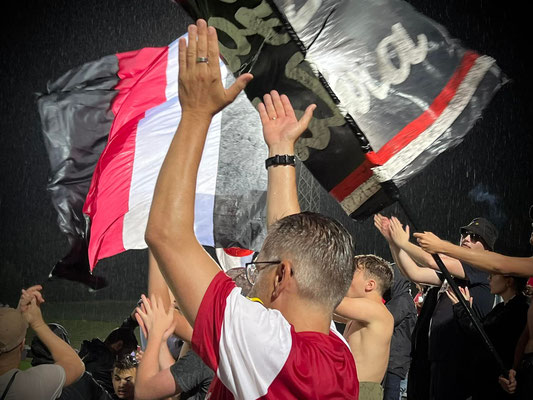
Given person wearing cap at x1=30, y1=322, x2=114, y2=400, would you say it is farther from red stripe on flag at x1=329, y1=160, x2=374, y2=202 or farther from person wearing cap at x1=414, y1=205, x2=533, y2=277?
person wearing cap at x1=414, y1=205, x2=533, y2=277

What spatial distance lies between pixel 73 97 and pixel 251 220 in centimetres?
239

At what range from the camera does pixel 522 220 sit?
46.8ft

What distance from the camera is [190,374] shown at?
311 centimetres

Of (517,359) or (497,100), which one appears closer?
(517,359)

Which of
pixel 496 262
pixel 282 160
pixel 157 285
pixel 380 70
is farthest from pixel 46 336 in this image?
pixel 496 262

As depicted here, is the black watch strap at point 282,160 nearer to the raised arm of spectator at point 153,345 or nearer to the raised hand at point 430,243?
the raised arm of spectator at point 153,345

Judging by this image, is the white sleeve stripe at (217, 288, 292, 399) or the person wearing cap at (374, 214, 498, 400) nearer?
the white sleeve stripe at (217, 288, 292, 399)

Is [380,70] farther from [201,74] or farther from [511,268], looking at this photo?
[201,74]

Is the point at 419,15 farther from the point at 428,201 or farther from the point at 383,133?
the point at 428,201

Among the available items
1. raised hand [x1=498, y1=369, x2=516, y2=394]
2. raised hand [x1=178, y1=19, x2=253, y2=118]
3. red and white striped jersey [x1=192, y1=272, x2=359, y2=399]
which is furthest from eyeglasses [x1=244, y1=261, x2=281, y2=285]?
raised hand [x1=498, y1=369, x2=516, y2=394]

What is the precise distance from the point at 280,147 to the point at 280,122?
14cm

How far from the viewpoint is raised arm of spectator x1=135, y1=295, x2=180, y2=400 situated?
2650mm

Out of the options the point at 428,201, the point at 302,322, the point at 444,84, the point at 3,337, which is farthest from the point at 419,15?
the point at 428,201

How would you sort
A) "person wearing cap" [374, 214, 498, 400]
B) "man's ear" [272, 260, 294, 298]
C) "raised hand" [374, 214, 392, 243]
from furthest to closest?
"person wearing cap" [374, 214, 498, 400] → "raised hand" [374, 214, 392, 243] → "man's ear" [272, 260, 294, 298]
